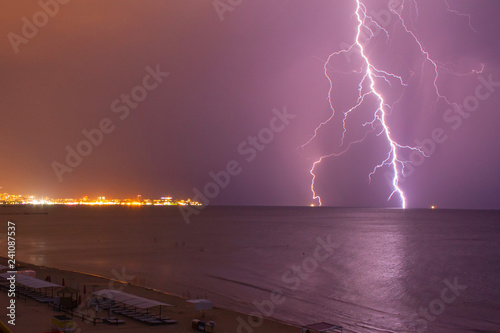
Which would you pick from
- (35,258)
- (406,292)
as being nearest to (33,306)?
(406,292)

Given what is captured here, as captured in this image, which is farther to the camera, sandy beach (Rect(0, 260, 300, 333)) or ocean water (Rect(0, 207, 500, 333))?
ocean water (Rect(0, 207, 500, 333))

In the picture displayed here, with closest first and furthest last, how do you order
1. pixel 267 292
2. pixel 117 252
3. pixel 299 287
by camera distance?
pixel 267 292 < pixel 299 287 < pixel 117 252

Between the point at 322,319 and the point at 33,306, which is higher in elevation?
the point at 33,306

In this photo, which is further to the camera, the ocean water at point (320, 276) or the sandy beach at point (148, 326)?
the ocean water at point (320, 276)

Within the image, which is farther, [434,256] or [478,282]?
[434,256]

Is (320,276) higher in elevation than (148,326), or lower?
lower

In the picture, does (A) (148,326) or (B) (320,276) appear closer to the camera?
(A) (148,326)

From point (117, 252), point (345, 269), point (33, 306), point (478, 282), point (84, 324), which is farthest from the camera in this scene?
point (117, 252)

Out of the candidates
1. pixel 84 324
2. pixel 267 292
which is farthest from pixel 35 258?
pixel 84 324

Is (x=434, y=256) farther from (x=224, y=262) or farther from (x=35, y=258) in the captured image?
(x=35, y=258)
